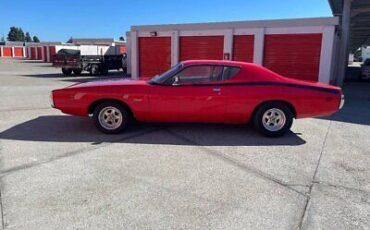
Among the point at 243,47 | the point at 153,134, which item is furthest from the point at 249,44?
the point at 153,134

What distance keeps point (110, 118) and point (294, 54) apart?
10.7 metres

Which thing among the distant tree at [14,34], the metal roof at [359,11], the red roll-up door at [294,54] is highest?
the distant tree at [14,34]

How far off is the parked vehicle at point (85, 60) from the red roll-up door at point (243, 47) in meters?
12.3

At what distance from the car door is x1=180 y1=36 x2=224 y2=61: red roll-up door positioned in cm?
1046

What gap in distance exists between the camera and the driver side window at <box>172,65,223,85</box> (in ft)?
20.4

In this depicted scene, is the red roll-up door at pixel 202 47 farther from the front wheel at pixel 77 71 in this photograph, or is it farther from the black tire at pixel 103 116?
the black tire at pixel 103 116

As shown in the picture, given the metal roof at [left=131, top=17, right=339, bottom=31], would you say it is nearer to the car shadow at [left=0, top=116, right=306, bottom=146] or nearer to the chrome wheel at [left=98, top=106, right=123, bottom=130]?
the car shadow at [left=0, top=116, right=306, bottom=146]

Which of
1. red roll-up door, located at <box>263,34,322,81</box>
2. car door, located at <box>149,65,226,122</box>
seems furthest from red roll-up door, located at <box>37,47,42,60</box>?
car door, located at <box>149,65,226,122</box>

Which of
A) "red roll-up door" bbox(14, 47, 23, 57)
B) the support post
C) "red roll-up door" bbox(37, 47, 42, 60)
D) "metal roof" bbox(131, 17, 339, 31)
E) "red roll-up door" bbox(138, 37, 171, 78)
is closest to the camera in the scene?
"metal roof" bbox(131, 17, 339, 31)

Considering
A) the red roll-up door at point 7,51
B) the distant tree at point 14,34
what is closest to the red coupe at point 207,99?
the red roll-up door at point 7,51

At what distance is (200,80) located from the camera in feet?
20.4

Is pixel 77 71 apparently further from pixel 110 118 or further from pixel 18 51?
pixel 18 51

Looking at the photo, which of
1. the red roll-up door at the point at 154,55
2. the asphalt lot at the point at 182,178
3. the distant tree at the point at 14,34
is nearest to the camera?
the asphalt lot at the point at 182,178

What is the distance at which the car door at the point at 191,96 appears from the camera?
612 cm
